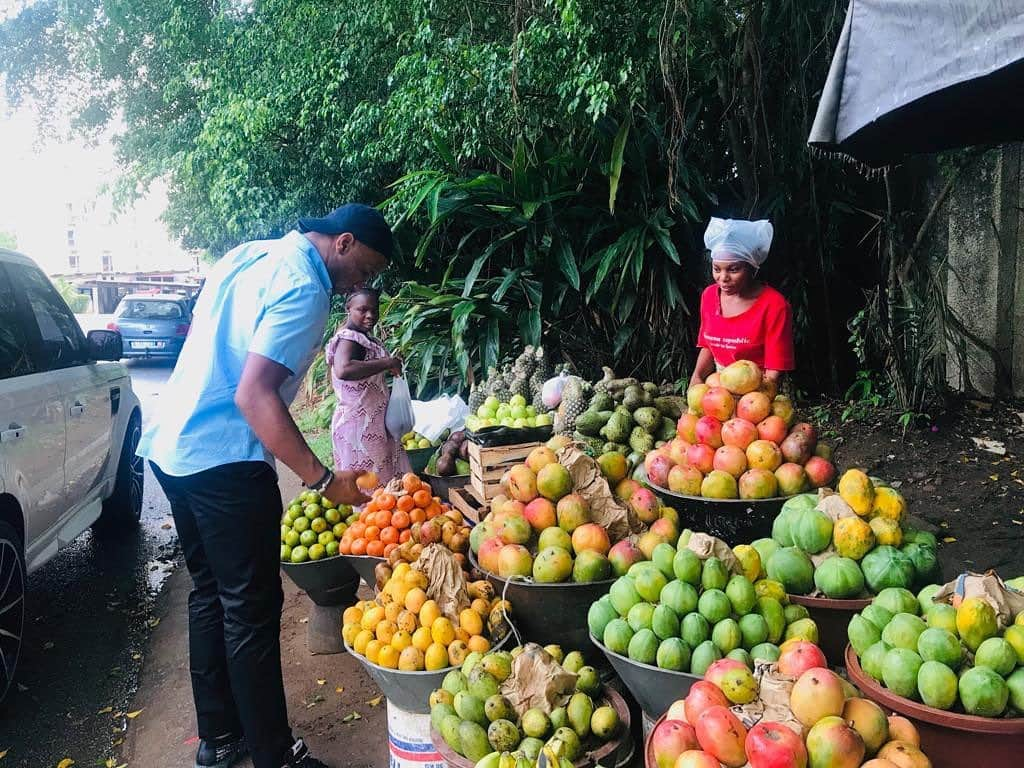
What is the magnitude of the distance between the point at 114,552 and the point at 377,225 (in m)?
4.39

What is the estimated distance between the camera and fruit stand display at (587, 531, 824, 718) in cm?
206

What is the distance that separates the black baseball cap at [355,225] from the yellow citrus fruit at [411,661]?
1.42 meters

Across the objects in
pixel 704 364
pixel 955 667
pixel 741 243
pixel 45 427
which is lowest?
pixel 955 667

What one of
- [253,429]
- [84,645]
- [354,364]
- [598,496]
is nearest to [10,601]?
[84,645]

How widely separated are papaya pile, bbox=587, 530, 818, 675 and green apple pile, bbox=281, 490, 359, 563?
1.92 m

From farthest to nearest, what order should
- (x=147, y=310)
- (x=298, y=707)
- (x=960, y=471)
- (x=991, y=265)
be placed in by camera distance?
(x=147, y=310) < (x=991, y=265) < (x=960, y=471) < (x=298, y=707)

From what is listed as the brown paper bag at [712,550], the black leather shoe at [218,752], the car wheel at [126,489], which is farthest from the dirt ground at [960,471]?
the car wheel at [126,489]

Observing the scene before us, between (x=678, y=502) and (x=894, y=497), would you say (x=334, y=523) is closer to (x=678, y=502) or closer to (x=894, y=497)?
(x=678, y=502)

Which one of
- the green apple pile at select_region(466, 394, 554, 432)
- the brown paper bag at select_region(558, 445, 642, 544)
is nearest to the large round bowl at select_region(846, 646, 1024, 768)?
the brown paper bag at select_region(558, 445, 642, 544)

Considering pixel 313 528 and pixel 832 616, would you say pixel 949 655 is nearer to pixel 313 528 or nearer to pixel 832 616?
pixel 832 616

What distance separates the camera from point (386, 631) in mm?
2662

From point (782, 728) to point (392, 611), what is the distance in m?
1.51

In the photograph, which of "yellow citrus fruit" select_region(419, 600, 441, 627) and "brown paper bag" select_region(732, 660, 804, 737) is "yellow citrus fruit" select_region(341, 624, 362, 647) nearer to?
"yellow citrus fruit" select_region(419, 600, 441, 627)

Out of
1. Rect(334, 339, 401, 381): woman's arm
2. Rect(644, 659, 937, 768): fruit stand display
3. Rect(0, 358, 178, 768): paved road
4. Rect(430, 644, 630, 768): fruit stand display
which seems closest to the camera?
Rect(644, 659, 937, 768): fruit stand display
